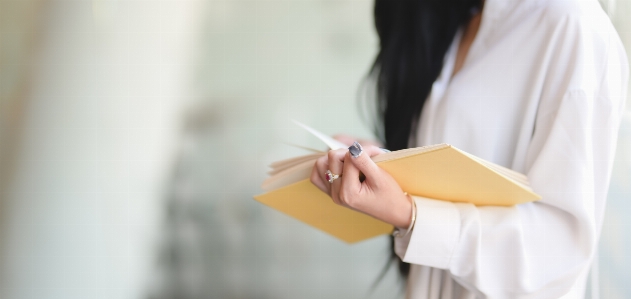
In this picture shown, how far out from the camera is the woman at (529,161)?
1.83 ft

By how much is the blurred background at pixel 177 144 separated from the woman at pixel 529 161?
0.26 m

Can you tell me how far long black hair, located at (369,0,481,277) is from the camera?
86 cm

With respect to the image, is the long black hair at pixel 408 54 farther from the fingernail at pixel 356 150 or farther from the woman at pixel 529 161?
the fingernail at pixel 356 150

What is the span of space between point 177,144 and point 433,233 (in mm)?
625

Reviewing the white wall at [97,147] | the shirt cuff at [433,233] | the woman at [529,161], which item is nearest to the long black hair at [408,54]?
the woman at [529,161]

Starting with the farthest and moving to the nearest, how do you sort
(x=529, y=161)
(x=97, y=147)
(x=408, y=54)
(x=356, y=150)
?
(x=408, y=54), (x=97, y=147), (x=529, y=161), (x=356, y=150)

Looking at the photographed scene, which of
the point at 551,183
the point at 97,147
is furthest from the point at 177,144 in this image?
the point at 551,183

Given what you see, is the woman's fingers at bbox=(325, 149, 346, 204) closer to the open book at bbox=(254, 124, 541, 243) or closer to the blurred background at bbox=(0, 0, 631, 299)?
the open book at bbox=(254, 124, 541, 243)

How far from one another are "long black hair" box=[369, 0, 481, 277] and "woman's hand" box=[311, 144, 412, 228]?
325 millimetres

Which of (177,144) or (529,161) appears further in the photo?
(177,144)

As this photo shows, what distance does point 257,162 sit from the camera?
1.09 m

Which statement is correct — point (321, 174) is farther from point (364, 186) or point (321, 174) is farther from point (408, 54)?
point (408, 54)

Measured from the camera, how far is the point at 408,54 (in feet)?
3.00

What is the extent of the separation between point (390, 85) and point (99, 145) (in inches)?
21.2
